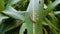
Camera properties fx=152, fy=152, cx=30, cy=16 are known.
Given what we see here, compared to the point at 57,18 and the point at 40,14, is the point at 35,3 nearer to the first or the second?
the point at 40,14

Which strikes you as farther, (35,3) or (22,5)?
(22,5)

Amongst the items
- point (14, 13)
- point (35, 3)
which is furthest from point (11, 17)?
point (35, 3)

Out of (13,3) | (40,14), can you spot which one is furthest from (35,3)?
(13,3)

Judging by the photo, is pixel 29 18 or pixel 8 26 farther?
pixel 8 26

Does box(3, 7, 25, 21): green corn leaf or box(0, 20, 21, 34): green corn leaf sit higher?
box(3, 7, 25, 21): green corn leaf

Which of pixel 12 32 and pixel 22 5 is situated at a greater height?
pixel 22 5

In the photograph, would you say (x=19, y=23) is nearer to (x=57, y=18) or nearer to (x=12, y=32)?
(x=12, y=32)

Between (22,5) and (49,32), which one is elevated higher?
(22,5)
